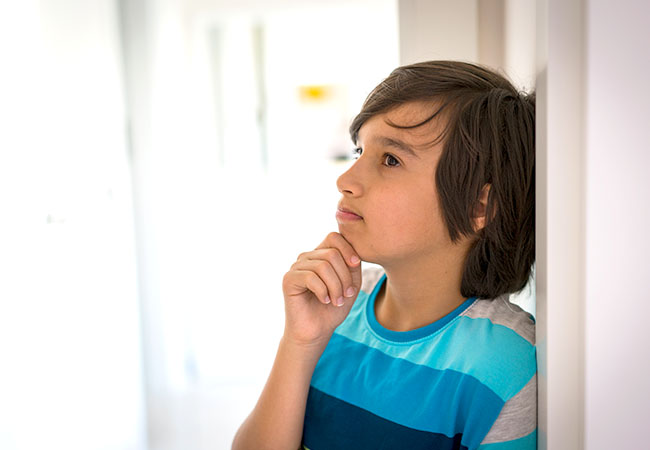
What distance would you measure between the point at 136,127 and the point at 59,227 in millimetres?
934

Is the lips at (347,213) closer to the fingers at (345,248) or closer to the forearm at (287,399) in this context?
the fingers at (345,248)

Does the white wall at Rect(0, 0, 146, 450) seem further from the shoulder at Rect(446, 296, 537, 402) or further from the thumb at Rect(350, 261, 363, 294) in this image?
the shoulder at Rect(446, 296, 537, 402)

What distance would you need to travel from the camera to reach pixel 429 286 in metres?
0.85

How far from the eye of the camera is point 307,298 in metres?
0.86

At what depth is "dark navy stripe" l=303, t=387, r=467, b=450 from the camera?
2.41 feet

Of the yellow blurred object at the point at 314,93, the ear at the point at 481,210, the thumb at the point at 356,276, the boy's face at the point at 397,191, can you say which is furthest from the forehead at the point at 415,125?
the yellow blurred object at the point at 314,93

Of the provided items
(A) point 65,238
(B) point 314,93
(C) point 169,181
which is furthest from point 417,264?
(B) point 314,93

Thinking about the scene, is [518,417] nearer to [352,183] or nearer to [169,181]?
[352,183]

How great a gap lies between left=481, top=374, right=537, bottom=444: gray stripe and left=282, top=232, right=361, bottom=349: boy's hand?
0.28 m

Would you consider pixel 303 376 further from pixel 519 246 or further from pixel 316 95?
pixel 316 95

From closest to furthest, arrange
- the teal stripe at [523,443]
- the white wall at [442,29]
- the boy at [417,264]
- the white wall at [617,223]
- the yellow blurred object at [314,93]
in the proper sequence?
the white wall at [617,223]
the teal stripe at [523,443]
the boy at [417,264]
the white wall at [442,29]
the yellow blurred object at [314,93]

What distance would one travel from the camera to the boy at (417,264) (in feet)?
2.51

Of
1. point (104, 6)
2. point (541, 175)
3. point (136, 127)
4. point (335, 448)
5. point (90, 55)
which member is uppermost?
point (104, 6)

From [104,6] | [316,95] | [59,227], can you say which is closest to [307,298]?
[59,227]
